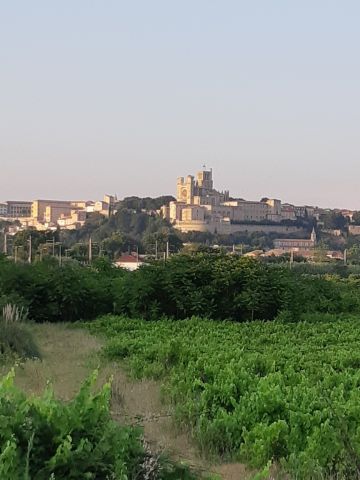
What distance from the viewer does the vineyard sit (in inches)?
188

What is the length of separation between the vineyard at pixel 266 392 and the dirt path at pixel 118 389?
5.9 inches

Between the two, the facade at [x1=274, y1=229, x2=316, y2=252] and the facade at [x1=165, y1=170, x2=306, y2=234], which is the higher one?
the facade at [x1=165, y1=170, x2=306, y2=234]

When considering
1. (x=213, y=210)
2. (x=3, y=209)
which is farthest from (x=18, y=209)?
(x=213, y=210)

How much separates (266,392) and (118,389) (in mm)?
1851

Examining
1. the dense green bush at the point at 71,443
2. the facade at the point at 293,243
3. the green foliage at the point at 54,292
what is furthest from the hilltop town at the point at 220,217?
the dense green bush at the point at 71,443

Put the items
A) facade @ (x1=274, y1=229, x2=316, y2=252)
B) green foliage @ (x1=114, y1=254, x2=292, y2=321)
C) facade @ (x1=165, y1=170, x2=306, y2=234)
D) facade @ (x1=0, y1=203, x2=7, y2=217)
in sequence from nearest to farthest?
green foliage @ (x1=114, y1=254, x2=292, y2=321) → facade @ (x1=274, y1=229, x2=316, y2=252) → facade @ (x1=165, y1=170, x2=306, y2=234) → facade @ (x1=0, y1=203, x2=7, y2=217)

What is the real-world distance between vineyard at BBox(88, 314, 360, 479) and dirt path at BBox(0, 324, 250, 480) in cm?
15

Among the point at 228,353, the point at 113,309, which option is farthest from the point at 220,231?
the point at 228,353

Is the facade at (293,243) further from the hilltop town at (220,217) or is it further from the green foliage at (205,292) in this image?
the green foliage at (205,292)

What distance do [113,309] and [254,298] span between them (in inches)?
131

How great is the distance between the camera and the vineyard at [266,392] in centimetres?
478

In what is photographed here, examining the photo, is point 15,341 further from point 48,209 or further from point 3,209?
point 3,209

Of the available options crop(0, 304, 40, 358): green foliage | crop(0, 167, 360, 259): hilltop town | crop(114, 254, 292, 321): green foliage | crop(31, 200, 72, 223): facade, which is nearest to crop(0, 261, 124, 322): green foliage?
crop(114, 254, 292, 321): green foliage

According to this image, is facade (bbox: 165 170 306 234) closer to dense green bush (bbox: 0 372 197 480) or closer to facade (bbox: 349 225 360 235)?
facade (bbox: 349 225 360 235)
